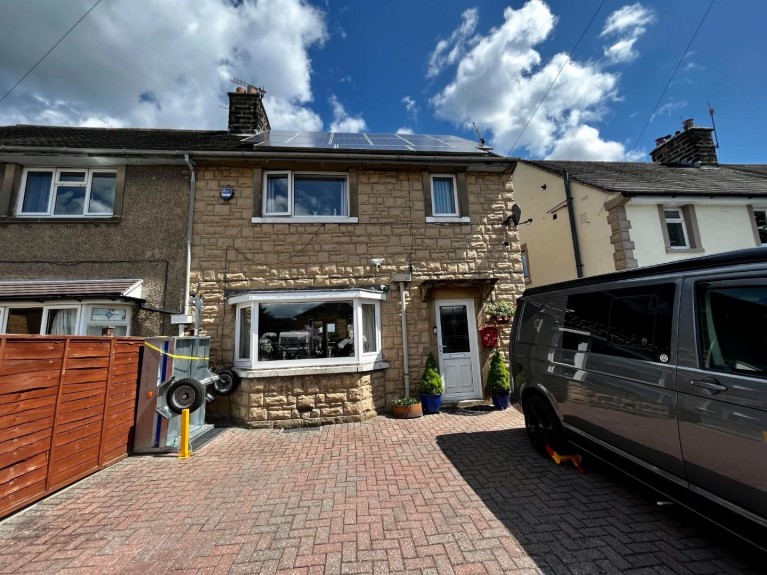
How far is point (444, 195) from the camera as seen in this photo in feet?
26.5

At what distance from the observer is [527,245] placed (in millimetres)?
13617

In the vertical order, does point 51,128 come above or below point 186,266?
above

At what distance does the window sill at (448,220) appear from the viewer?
7.71 m

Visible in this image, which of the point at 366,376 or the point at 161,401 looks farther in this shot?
the point at 366,376

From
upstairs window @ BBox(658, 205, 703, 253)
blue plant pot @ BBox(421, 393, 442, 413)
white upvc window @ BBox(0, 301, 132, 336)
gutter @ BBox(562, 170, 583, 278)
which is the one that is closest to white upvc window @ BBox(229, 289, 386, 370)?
blue plant pot @ BBox(421, 393, 442, 413)

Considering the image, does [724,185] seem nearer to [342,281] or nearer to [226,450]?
[342,281]

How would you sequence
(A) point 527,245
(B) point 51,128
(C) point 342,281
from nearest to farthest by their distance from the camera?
(C) point 342,281 → (B) point 51,128 → (A) point 527,245

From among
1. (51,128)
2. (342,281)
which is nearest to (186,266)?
(342,281)

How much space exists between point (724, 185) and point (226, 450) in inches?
632

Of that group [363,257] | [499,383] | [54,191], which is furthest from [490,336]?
[54,191]

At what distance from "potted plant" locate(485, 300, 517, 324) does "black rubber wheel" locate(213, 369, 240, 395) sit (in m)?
5.46

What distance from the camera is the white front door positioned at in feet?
23.9

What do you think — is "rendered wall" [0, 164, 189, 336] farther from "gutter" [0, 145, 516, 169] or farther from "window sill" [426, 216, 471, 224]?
"window sill" [426, 216, 471, 224]

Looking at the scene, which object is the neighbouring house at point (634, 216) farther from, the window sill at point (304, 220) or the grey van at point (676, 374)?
the window sill at point (304, 220)
